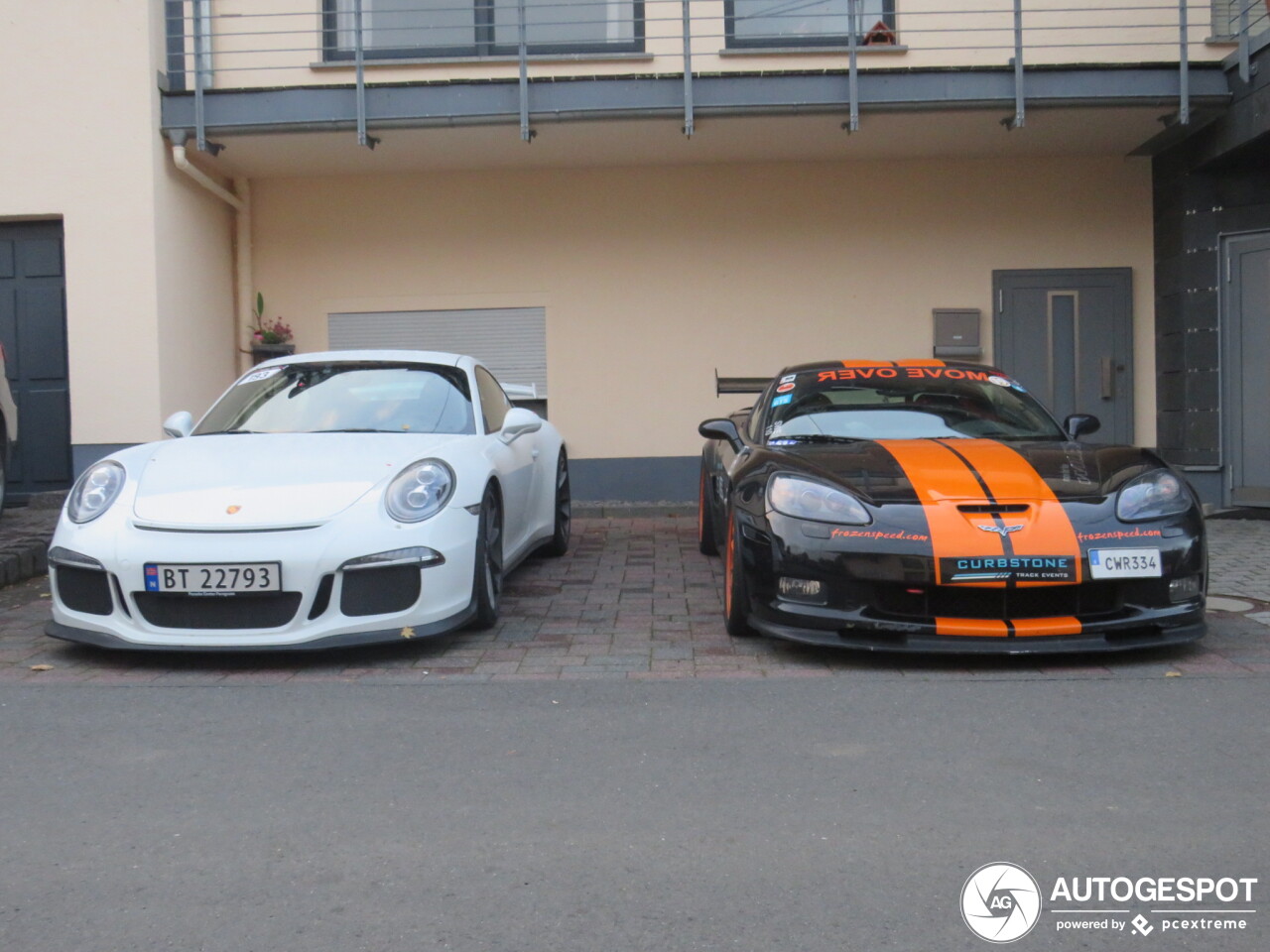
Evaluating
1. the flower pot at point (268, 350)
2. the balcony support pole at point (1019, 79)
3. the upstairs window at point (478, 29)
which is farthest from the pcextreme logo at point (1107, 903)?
the flower pot at point (268, 350)

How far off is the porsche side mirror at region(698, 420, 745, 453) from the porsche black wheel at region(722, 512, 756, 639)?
694 millimetres

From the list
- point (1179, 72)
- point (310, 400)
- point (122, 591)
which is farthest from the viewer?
point (1179, 72)

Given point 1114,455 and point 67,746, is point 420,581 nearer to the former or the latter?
point 67,746

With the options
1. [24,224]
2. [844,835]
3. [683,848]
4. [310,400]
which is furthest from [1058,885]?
[24,224]

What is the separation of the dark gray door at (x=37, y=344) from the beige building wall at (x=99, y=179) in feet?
1.01

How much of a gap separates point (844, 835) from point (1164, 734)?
4.38ft

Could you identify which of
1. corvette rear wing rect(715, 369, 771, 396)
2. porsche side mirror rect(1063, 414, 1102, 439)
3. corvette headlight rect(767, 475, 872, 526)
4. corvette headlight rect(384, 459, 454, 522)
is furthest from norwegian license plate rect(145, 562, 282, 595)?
corvette rear wing rect(715, 369, 771, 396)

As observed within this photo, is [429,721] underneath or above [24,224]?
underneath

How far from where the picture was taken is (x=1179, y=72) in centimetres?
866

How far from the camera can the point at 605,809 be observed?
9.80 ft

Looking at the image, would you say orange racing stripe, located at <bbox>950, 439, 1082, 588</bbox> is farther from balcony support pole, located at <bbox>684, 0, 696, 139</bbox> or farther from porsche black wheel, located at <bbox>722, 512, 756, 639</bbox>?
balcony support pole, located at <bbox>684, 0, 696, 139</bbox>

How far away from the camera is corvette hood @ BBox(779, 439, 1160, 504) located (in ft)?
14.8

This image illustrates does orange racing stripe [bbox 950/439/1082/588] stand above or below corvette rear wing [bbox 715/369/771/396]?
below

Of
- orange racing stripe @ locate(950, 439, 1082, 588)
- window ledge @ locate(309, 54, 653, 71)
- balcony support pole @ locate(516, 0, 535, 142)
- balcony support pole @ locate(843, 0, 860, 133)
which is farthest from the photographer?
window ledge @ locate(309, 54, 653, 71)
